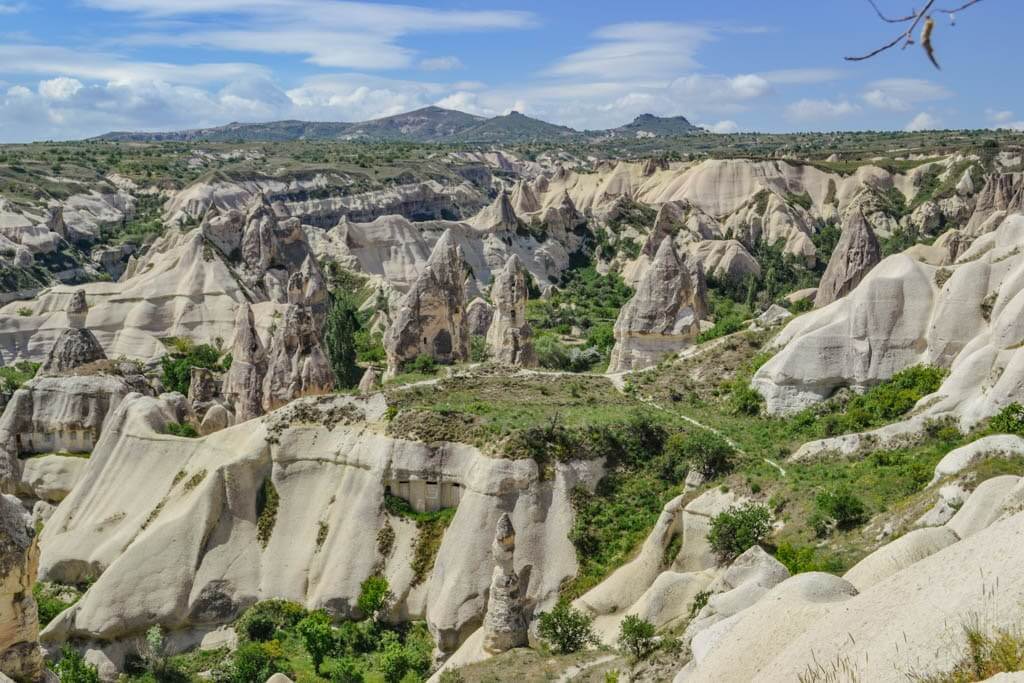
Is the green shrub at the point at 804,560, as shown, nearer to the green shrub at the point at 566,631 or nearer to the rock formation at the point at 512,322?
the green shrub at the point at 566,631

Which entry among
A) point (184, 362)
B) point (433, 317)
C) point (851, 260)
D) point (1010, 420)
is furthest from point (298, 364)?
point (851, 260)

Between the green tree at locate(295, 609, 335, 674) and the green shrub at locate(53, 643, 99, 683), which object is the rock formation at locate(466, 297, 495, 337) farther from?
the green shrub at locate(53, 643, 99, 683)

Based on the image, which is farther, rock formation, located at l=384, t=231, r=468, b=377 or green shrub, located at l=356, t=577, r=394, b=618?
rock formation, located at l=384, t=231, r=468, b=377

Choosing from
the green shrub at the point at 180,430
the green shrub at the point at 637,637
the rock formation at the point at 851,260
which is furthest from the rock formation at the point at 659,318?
the green shrub at the point at 637,637

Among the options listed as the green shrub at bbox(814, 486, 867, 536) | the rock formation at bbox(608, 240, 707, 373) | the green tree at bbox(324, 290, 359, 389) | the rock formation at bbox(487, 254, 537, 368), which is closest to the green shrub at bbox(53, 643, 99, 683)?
the green shrub at bbox(814, 486, 867, 536)

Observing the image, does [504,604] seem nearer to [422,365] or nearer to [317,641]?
[317,641]
